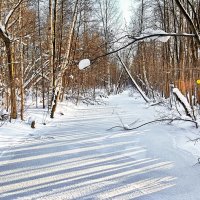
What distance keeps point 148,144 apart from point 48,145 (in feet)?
7.77

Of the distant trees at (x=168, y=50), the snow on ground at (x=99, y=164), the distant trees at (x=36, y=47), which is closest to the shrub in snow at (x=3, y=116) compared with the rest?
the distant trees at (x=36, y=47)

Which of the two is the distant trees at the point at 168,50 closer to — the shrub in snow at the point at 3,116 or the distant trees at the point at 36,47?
the distant trees at the point at 36,47

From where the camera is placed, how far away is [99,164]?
5.73 metres

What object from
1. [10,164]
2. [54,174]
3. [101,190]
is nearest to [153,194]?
[101,190]

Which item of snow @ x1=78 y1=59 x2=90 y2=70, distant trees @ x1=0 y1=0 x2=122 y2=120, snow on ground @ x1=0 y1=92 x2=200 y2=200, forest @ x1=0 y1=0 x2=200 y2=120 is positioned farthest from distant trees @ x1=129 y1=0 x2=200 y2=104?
snow @ x1=78 y1=59 x2=90 y2=70

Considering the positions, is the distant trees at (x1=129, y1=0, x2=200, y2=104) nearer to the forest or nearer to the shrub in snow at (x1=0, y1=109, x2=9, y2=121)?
the forest

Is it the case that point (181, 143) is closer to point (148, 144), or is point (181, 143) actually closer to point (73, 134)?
point (148, 144)

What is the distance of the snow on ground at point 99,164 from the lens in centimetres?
426

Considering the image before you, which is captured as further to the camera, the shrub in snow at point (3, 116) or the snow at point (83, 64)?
the shrub in snow at point (3, 116)

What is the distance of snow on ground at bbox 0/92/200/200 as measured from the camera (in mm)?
4262

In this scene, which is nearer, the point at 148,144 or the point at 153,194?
the point at 153,194

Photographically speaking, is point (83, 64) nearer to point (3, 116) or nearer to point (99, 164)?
point (99, 164)

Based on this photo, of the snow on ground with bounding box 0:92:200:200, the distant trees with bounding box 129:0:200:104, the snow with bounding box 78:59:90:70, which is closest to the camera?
the snow with bounding box 78:59:90:70

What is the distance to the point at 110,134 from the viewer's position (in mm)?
8938
